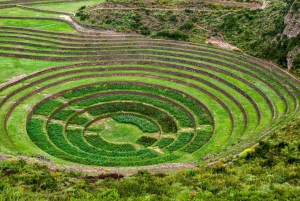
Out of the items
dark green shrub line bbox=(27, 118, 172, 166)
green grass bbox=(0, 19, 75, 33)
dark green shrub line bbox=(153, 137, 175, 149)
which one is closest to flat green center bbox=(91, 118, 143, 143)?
dark green shrub line bbox=(153, 137, 175, 149)

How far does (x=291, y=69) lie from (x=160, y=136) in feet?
66.4

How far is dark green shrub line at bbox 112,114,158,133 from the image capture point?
37.4m

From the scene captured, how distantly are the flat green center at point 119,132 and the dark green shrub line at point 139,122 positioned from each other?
0.44 m

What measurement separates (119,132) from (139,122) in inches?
113

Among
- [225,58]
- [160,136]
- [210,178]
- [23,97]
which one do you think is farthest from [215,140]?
[23,97]

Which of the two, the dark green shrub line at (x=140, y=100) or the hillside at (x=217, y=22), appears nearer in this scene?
the dark green shrub line at (x=140, y=100)

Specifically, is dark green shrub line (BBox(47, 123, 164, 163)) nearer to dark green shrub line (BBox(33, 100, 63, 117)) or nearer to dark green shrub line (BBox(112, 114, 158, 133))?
dark green shrub line (BBox(33, 100, 63, 117))

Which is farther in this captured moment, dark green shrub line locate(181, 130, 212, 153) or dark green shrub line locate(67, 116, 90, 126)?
dark green shrub line locate(67, 116, 90, 126)

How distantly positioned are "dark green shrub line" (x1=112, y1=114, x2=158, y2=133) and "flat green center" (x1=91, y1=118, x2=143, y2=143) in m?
0.44

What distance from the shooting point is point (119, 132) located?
1451 inches

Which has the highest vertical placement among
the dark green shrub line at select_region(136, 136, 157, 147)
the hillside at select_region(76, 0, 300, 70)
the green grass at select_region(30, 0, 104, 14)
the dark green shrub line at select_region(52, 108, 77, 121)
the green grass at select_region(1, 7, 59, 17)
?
the green grass at select_region(30, 0, 104, 14)

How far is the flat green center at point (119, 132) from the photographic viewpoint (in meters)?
35.7

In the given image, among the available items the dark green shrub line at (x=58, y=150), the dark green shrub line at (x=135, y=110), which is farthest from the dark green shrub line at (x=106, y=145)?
the dark green shrub line at (x=135, y=110)

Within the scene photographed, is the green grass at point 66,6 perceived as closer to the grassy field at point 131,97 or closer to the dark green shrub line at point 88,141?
the grassy field at point 131,97
